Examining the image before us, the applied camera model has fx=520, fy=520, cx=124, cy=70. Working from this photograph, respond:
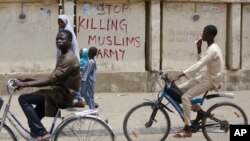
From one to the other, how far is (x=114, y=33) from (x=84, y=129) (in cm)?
658

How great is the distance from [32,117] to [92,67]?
3.02 meters

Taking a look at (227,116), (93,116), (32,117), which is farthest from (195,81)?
(32,117)

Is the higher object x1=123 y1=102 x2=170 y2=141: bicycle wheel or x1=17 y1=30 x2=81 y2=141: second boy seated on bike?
x1=17 y1=30 x2=81 y2=141: second boy seated on bike

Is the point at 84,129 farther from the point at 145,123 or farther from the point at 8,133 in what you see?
the point at 145,123

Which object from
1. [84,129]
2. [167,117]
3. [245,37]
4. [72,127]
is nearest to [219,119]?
[167,117]

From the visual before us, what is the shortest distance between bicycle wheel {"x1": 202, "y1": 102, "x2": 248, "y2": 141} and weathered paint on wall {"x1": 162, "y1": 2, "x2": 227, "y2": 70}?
5428 mm

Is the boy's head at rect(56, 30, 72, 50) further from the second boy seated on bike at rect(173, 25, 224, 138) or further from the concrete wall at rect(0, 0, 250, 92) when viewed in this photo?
the concrete wall at rect(0, 0, 250, 92)

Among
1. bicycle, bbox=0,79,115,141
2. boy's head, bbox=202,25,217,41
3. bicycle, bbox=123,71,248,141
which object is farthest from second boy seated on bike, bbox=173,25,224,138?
bicycle, bbox=0,79,115,141

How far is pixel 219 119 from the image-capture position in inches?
287

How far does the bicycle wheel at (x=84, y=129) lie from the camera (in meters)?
5.93

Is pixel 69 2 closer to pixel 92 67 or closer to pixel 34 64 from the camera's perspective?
pixel 34 64

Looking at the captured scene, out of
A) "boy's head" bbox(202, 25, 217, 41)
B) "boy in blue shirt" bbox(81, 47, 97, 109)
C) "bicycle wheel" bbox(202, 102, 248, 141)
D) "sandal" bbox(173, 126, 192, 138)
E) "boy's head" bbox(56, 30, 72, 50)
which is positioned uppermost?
"boy's head" bbox(202, 25, 217, 41)

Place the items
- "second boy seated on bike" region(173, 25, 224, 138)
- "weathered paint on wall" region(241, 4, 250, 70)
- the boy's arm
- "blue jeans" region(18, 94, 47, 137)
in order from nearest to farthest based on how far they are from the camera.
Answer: the boy's arm, "blue jeans" region(18, 94, 47, 137), "second boy seated on bike" region(173, 25, 224, 138), "weathered paint on wall" region(241, 4, 250, 70)

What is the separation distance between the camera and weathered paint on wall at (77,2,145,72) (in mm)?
12180
